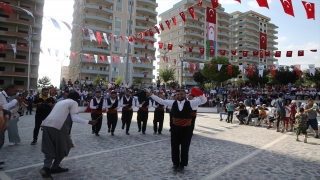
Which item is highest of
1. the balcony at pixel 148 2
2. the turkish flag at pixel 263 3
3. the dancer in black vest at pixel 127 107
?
the balcony at pixel 148 2

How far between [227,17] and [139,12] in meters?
33.0

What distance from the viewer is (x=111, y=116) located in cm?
967

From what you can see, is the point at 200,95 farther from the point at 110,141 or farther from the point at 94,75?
the point at 94,75

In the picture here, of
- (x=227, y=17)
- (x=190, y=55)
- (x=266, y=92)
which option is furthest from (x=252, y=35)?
(x=266, y=92)

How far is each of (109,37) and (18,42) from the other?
57.5 feet

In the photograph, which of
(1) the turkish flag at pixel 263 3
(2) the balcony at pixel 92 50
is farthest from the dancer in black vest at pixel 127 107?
(2) the balcony at pixel 92 50

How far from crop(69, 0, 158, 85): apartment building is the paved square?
4139cm

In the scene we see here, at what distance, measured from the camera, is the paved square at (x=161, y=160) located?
16.7ft

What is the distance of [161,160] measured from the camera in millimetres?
6207

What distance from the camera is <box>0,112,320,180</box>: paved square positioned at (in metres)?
5.09

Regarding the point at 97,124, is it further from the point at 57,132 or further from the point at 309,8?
the point at 309,8

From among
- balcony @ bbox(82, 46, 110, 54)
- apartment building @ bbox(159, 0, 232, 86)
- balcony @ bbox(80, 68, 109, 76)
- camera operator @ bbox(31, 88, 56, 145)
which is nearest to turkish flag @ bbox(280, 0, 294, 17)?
camera operator @ bbox(31, 88, 56, 145)

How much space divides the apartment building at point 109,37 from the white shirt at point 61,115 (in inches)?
1730

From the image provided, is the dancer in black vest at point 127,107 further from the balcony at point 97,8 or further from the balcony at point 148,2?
the balcony at point 148,2
